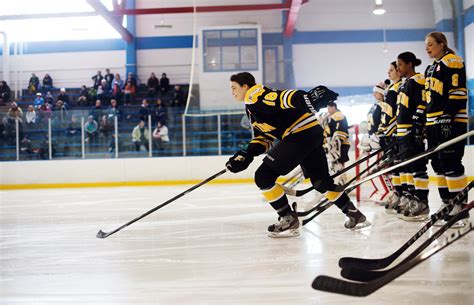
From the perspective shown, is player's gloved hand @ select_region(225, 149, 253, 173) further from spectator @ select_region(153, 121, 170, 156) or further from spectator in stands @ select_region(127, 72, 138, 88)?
spectator in stands @ select_region(127, 72, 138, 88)

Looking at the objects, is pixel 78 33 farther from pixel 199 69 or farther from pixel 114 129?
pixel 114 129

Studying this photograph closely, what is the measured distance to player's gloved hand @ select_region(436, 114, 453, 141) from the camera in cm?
328

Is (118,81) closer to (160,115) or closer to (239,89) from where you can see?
(160,115)

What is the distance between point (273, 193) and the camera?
3279 mm

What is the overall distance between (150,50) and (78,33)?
6.84 feet

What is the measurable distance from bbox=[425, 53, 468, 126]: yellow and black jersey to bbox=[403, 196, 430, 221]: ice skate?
775 mm

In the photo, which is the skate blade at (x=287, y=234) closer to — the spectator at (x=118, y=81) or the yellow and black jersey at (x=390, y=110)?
the yellow and black jersey at (x=390, y=110)

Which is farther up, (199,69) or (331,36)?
(331,36)

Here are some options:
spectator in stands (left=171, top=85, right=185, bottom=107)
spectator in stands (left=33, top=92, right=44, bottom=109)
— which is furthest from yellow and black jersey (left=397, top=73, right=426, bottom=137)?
spectator in stands (left=33, top=92, right=44, bottom=109)

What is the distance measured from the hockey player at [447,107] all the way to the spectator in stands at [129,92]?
1147 centimetres

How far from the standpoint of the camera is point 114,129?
9.58 m

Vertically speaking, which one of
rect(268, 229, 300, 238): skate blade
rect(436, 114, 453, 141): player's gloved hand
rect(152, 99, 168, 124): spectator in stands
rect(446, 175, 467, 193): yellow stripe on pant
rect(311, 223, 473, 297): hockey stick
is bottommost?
rect(268, 229, 300, 238): skate blade

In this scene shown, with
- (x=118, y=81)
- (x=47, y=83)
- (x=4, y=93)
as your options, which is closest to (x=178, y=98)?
(x=118, y=81)

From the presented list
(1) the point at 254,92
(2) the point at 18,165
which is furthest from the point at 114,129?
(1) the point at 254,92
